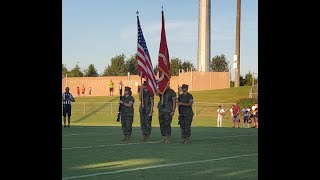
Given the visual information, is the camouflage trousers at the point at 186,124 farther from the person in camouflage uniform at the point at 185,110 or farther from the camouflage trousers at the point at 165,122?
the camouflage trousers at the point at 165,122

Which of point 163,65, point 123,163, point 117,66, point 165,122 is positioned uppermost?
point 117,66

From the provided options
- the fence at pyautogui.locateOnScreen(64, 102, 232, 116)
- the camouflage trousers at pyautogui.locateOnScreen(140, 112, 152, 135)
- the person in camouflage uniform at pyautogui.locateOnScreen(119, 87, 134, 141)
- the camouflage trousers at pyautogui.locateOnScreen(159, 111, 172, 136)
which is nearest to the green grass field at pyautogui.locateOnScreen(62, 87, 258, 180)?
the camouflage trousers at pyautogui.locateOnScreen(159, 111, 172, 136)

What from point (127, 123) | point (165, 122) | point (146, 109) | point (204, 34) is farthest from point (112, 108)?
point (165, 122)

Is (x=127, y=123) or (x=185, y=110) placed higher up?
(x=185, y=110)

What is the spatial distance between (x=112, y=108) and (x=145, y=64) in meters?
30.5

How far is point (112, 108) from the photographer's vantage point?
50656 mm

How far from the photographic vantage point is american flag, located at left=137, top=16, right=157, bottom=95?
65.4 feet

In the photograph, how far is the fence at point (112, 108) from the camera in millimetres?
46562

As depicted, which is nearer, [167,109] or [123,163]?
[123,163]

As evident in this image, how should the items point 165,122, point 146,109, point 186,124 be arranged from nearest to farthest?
point 186,124
point 165,122
point 146,109

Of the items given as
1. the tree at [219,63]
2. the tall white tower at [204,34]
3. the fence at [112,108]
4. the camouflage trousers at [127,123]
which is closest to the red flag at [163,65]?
the camouflage trousers at [127,123]

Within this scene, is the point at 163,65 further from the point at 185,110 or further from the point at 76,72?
the point at 76,72
